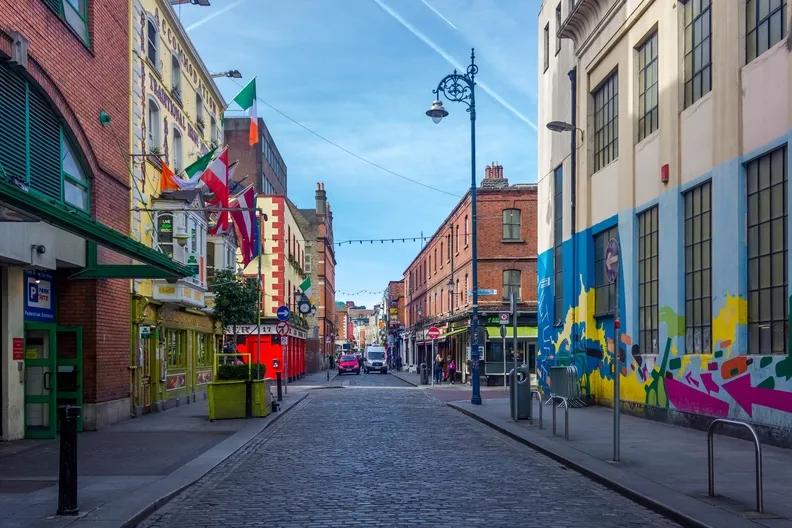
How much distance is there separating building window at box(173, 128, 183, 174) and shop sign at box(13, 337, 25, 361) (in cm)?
1004

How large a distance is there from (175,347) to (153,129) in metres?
6.56

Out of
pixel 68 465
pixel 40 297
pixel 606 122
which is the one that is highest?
pixel 606 122

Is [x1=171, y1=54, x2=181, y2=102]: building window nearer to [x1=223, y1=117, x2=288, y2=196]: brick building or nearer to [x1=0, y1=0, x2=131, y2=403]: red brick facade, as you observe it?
[x1=0, y1=0, x2=131, y2=403]: red brick facade

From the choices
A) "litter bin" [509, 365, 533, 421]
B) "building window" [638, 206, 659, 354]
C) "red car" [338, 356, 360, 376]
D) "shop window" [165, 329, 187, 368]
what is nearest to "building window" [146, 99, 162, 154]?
"shop window" [165, 329, 187, 368]

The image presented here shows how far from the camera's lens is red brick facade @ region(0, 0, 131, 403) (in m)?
14.8

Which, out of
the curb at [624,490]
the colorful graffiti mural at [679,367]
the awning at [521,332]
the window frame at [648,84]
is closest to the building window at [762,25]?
the window frame at [648,84]

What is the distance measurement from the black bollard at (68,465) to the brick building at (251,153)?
4750cm

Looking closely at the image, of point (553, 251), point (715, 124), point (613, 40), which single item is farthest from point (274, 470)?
point (553, 251)

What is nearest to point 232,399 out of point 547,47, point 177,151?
point 177,151

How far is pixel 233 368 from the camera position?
20.4 meters

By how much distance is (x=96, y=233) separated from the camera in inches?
451

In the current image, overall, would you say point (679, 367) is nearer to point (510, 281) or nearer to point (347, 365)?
point (510, 281)

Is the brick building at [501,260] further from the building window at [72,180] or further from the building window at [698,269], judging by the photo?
the building window at [72,180]

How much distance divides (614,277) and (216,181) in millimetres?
11606
